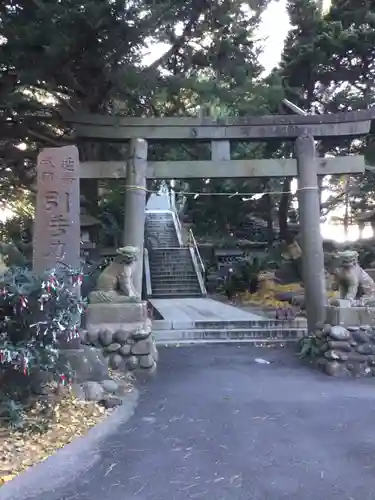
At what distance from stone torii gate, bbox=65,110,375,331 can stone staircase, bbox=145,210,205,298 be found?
315 inches

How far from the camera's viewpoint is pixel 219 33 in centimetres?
1148

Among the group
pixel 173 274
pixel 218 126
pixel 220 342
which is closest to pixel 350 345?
pixel 220 342

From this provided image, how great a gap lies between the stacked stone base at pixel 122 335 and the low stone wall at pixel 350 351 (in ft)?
8.57

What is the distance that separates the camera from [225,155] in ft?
31.4

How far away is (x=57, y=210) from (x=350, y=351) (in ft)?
15.1

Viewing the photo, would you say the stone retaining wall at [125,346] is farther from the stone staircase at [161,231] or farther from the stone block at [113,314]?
the stone staircase at [161,231]

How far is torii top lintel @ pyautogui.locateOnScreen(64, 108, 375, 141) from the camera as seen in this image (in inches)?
371

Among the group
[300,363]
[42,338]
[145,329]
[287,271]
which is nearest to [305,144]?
[300,363]

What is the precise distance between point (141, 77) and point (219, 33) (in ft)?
10.2

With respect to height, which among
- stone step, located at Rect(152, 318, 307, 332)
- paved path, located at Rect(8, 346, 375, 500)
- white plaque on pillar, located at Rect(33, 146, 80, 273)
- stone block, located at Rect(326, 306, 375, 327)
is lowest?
paved path, located at Rect(8, 346, 375, 500)

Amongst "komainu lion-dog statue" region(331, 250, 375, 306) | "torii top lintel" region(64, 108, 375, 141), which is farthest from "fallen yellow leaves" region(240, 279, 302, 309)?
"komainu lion-dog statue" region(331, 250, 375, 306)

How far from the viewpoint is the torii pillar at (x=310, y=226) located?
9.16 m

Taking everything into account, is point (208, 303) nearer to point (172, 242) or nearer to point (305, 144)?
point (305, 144)

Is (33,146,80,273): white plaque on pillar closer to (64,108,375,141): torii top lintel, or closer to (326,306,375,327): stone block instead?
(64,108,375,141): torii top lintel
